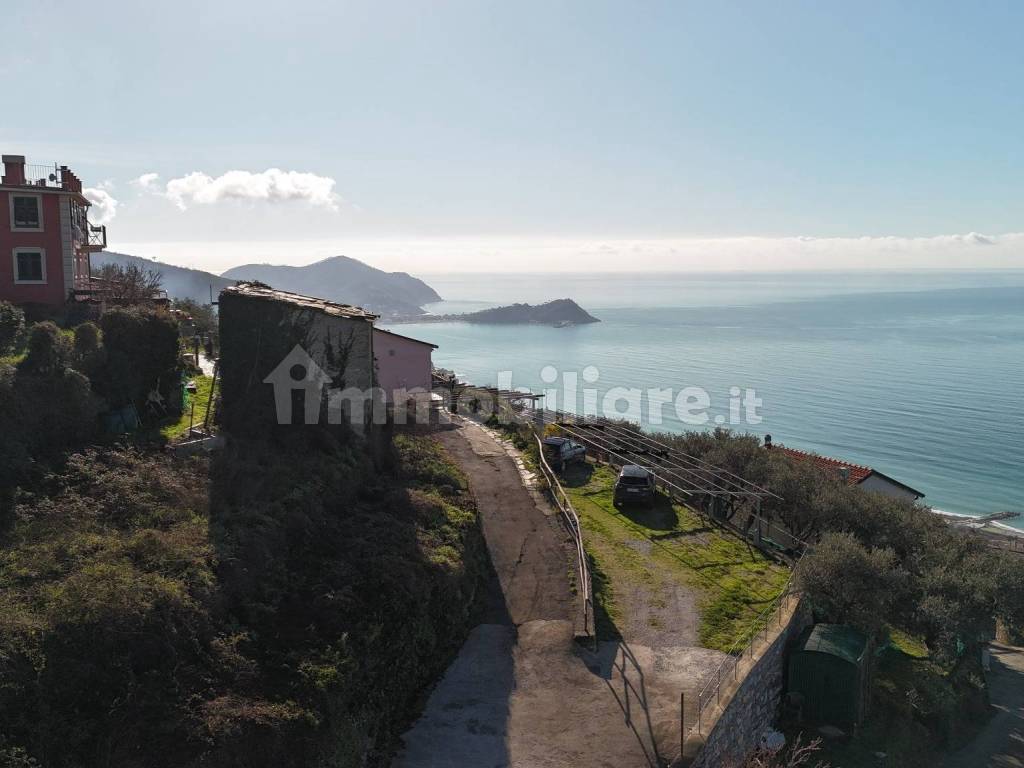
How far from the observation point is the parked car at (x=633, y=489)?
865 inches

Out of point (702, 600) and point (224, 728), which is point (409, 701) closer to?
point (224, 728)

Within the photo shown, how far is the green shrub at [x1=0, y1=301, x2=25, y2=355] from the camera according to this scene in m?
17.7

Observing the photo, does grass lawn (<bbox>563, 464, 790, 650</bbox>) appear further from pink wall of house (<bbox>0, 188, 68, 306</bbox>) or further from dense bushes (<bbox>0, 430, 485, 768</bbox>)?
pink wall of house (<bbox>0, 188, 68, 306</bbox>)

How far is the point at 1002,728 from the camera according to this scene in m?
19.9

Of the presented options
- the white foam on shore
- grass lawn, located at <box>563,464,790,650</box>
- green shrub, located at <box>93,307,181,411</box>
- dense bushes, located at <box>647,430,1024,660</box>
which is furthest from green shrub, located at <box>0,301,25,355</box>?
the white foam on shore

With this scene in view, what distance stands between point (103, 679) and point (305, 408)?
8.48 metres

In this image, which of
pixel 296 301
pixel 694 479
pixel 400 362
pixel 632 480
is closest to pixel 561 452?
pixel 632 480

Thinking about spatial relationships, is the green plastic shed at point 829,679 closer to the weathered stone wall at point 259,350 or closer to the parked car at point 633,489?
the parked car at point 633,489

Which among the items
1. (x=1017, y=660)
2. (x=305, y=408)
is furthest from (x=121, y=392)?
(x=1017, y=660)

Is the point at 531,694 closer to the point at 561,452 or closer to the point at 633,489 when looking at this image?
the point at 633,489

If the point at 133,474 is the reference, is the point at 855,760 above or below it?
below

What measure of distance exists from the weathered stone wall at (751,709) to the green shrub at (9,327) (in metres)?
17.2

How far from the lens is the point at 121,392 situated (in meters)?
16.3

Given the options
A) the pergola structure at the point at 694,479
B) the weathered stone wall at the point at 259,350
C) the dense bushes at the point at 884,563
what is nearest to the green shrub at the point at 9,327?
the weathered stone wall at the point at 259,350
